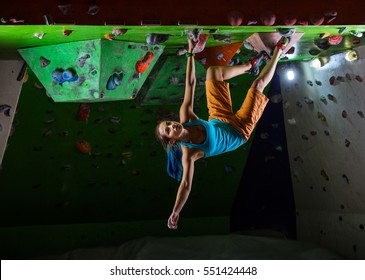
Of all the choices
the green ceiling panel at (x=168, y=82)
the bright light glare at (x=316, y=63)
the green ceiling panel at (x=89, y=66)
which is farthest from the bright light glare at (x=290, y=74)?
the green ceiling panel at (x=89, y=66)

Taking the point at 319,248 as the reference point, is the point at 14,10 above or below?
above

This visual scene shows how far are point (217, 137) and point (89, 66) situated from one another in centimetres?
88

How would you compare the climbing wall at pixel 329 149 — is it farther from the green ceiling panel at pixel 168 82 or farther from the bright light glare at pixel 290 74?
the green ceiling panel at pixel 168 82

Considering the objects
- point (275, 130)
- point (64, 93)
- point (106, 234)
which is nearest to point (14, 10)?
point (64, 93)

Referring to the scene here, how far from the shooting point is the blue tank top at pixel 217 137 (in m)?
3.98

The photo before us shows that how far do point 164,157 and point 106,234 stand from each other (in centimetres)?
130

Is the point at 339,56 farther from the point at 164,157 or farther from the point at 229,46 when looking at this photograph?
the point at 164,157

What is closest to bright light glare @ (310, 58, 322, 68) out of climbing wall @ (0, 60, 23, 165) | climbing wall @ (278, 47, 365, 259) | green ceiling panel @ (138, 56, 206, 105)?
climbing wall @ (278, 47, 365, 259)

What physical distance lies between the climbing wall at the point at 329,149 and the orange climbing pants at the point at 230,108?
1001 millimetres

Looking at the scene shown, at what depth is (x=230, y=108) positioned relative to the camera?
4.12 metres

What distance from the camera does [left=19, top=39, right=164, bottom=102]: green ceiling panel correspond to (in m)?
4.09

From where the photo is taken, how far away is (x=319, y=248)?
6.33 m

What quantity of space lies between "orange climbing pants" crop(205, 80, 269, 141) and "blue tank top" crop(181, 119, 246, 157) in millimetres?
35

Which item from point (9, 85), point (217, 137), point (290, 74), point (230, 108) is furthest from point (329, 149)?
point (9, 85)
